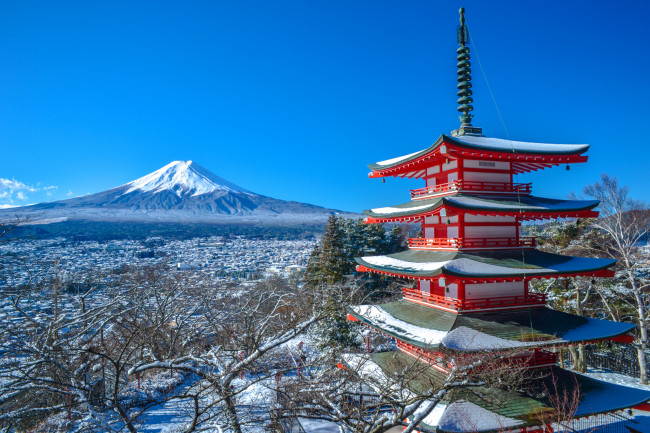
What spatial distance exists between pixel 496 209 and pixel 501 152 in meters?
1.75

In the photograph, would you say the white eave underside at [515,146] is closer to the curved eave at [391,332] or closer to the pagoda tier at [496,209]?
the pagoda tier at [496,209]

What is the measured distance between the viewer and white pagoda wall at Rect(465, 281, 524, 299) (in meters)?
10.1

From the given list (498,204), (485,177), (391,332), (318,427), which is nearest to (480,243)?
(498,204)

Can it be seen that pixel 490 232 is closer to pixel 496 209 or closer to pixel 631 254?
pixel 496 209

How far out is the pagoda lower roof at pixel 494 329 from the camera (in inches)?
333

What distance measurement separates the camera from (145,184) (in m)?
136

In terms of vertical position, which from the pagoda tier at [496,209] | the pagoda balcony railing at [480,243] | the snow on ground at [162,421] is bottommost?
the snow on ground at [162,421]

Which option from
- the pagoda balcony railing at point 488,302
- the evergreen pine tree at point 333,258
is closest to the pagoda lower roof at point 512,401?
the pagoda balcony railing at point 488,302

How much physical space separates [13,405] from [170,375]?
24.8 feet

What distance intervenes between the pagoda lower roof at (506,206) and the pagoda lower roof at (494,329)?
283cm

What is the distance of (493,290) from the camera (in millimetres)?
10219

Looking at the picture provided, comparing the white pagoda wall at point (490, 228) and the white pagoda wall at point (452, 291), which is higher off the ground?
the white pagoda wall at point (490, 228)

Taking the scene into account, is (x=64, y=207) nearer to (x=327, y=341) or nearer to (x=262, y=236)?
(x=262, y=236)

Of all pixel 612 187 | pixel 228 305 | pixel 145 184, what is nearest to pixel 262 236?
pixel 145 184
